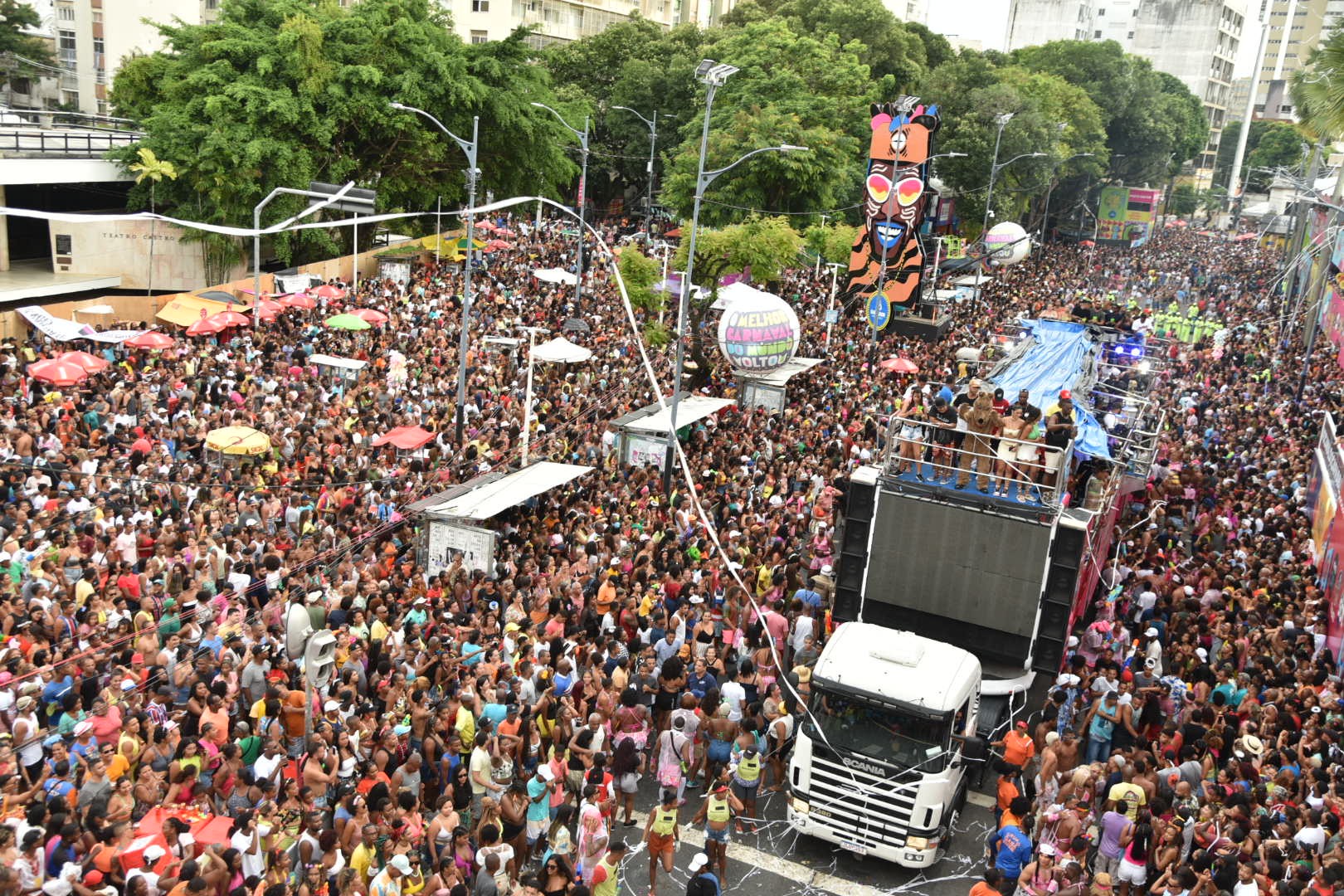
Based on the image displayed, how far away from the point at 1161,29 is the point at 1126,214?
161 feet

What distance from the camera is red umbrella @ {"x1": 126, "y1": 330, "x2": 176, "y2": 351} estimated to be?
76.2ft

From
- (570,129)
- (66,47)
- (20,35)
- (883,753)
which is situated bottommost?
(883,753)

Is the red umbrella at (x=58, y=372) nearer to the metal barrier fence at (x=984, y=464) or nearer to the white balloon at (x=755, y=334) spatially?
the white balloon at (x=755, y=334)

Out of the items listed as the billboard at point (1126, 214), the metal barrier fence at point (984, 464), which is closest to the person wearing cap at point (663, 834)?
the metal barrier fence at point (984, 464)

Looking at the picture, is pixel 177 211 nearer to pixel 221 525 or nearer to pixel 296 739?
pixel 221 525

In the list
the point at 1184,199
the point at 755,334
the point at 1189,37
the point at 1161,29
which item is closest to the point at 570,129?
the point at 755,334

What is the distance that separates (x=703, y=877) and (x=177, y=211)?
32.7m

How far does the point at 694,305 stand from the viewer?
105 feet

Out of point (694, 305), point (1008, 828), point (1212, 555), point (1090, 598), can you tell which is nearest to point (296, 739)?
point (1008, 828)

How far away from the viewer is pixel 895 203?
36438 millimetres

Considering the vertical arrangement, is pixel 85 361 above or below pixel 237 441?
above

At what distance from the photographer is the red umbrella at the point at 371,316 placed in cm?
2875

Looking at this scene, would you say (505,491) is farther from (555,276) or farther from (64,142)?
(64,142)

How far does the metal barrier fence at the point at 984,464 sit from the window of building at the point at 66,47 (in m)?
60.6
